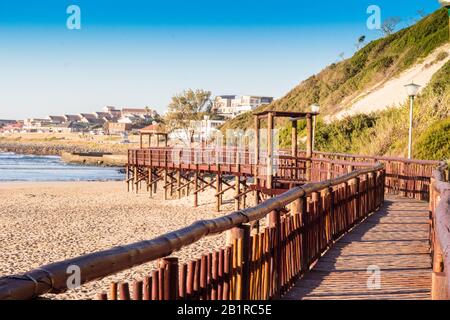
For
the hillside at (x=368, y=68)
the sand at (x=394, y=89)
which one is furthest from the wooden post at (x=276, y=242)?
the hillside at (x=368, y=68)

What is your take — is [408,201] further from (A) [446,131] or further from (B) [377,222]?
(A) [446,131]

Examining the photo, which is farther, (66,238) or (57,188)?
(57,188)

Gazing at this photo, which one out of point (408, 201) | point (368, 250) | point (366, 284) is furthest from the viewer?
point (408, 201)

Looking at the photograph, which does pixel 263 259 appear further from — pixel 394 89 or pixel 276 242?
pixel 394 89

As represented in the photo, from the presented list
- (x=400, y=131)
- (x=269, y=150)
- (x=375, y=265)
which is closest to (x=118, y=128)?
(x=400, y=131)

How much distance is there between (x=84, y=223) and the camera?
827 inches

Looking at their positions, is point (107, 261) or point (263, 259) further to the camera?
point (263, 259)

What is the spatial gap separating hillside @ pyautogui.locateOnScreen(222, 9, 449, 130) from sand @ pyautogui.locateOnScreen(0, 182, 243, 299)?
21.4m

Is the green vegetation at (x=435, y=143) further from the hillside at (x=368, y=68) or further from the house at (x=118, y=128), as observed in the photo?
the house at (x=118, y=128)

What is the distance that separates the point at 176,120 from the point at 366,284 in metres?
66.1

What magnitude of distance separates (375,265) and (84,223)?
15434 mm

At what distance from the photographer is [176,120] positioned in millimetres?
71688

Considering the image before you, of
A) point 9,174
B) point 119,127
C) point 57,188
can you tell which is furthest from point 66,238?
point 119,127

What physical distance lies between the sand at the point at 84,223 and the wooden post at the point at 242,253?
20.8ft
